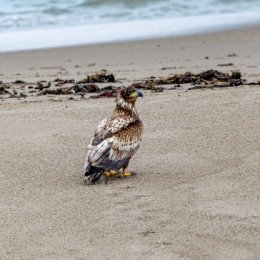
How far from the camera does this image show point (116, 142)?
255 inches

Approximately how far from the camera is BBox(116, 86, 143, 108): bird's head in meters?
6.82

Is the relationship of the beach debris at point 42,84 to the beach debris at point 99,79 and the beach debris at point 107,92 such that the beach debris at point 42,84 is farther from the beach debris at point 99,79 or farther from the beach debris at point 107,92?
the beach debris at point 107,92

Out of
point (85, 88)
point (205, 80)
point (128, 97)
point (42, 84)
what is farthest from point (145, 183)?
point (42, 84)

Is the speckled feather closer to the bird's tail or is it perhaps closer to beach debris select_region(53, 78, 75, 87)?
the bird's tail

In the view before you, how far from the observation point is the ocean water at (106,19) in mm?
19812

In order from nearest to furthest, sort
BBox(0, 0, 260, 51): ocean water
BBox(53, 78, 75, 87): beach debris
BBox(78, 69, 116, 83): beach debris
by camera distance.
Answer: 1. BBox(78, 69, 116, 83): beach debris
2. BBox(53, 78, 75, 87): beach debris
3. BBox(0, 0, 260, 51): ocean water

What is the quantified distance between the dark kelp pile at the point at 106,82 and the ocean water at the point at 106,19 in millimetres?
6551

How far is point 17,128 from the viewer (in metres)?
8.42

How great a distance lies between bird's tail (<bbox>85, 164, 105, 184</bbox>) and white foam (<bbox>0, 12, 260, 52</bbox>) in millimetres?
11600

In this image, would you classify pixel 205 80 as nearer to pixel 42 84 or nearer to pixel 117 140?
pixel 42 84

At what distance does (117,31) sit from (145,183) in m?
15.0

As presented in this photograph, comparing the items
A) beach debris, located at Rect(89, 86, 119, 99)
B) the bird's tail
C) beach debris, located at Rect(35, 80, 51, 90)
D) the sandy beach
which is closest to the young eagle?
the bird's tail

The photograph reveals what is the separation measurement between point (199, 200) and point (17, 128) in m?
3.24

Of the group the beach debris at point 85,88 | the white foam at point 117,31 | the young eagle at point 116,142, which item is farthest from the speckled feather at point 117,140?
the white foam at point 117,31
